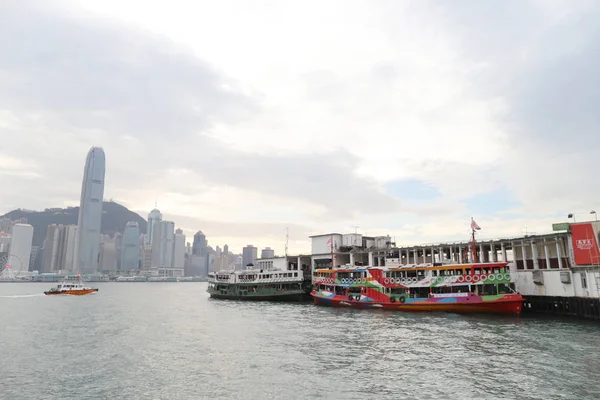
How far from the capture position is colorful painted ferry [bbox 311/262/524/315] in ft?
174

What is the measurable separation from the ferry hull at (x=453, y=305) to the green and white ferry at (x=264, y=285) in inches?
696

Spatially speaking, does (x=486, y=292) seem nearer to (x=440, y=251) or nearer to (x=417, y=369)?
(x=440, y=251)

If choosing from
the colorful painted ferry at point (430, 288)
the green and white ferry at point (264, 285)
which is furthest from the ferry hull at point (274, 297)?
the colorful painted ferry at point (430, 288)

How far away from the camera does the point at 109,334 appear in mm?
43156

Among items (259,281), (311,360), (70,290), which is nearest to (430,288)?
(311,360)

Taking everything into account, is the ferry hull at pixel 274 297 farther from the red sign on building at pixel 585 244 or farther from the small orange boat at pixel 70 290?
the small orange boat at pixel 70 290

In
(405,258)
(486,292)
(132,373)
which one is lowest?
(132,373)

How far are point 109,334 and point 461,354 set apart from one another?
122 ft

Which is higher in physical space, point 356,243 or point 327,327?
point 356,243

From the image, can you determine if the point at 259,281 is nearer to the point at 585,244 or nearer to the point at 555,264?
the point at 555,264

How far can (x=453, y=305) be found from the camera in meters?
55.4

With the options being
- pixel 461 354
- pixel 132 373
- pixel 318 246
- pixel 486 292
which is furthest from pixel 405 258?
pixel 132 373

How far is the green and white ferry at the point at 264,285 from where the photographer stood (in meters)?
83.6

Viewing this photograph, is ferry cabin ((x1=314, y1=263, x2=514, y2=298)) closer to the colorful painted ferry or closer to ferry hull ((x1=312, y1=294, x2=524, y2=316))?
the colorful painted ferry
